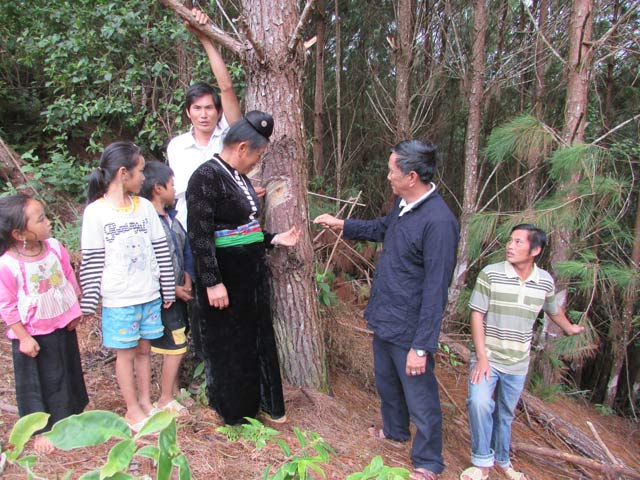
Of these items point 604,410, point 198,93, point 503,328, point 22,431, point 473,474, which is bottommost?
point 604,410

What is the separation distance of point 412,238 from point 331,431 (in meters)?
1.35

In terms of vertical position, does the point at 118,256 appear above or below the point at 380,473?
above

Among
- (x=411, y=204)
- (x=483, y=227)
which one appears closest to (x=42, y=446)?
(x=411, y=204)

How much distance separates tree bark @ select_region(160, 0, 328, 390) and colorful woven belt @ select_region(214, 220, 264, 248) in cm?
36

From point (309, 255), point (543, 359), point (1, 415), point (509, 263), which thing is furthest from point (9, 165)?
point (543, 359)

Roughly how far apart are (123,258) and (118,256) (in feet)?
0.09

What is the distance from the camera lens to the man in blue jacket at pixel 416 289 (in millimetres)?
2443

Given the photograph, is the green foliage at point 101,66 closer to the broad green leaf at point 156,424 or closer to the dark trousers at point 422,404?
the dark trousers at point 422,404

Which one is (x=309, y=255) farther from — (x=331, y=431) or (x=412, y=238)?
(x=331, y=431)

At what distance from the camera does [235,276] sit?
2.50 meters

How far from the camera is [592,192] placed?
3.40 metres

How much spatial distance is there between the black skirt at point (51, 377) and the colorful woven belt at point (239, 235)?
3.05 feet

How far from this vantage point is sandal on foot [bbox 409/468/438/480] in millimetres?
2633

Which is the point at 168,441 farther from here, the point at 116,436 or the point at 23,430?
the point at 23,430
